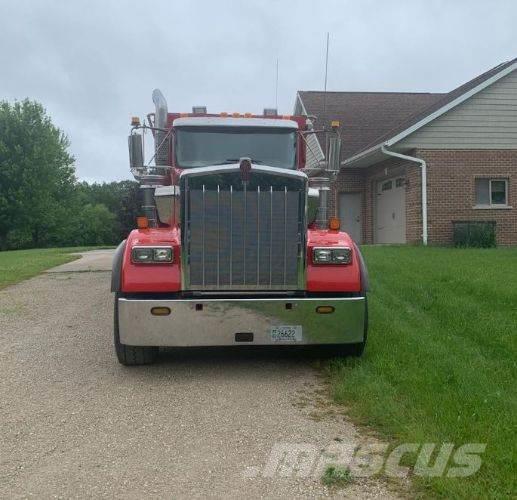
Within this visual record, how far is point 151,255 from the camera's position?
5.90 meters

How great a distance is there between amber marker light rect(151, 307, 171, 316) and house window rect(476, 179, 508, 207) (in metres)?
15.5

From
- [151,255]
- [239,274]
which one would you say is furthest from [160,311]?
[239,274]

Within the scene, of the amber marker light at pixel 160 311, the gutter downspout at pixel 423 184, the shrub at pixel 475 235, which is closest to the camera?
the amber marker light at pixel 160 311

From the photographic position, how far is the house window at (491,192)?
1939 cm

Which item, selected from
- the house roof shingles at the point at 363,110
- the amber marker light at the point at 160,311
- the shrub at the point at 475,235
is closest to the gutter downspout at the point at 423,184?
the shrub at the point at 475,235

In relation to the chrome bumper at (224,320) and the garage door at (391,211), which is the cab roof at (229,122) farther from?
the garage door at (391,211)

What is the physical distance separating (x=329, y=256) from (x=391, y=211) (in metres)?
15.8

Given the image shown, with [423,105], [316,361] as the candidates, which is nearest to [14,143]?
[423,105]

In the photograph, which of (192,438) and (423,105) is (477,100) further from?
(192,438)

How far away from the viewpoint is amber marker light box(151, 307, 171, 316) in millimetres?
5793

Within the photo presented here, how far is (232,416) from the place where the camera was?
16.1 ft

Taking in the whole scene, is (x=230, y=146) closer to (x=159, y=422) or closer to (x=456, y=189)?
(x=159, y=422)

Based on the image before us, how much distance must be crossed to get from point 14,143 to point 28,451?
159ft

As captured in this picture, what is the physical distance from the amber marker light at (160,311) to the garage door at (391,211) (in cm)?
1543
